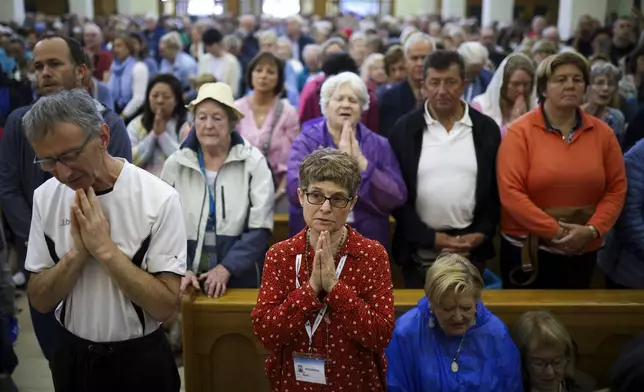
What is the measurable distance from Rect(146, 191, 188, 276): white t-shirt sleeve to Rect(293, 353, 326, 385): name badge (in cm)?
50

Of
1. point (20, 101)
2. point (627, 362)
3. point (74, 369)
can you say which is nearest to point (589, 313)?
point (627, 362)

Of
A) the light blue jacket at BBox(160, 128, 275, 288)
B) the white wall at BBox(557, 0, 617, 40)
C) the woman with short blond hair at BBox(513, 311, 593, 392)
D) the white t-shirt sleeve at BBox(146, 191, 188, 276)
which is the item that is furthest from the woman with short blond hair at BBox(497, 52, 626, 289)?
the white wall at BBox(557, 0, 617, 40)

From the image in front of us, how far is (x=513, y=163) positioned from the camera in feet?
10.8

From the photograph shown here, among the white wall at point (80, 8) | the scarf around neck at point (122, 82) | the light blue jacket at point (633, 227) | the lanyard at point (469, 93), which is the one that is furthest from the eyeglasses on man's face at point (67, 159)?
the white wall at point (80, 8)

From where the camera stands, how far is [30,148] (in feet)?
9.48

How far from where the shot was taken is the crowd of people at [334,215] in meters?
2.08

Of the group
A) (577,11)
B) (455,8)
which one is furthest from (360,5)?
(577,11)

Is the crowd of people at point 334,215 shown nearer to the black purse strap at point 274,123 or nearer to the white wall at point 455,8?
the black purse strap at point 274,123

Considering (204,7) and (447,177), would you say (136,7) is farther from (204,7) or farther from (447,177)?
(447,177)

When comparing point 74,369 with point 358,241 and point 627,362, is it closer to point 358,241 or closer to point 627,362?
point 358,241

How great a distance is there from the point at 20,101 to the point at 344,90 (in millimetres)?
4559

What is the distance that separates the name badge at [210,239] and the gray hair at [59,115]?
51.2 inches

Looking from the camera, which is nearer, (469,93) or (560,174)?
(560,174)

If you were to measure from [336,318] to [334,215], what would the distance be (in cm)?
34
